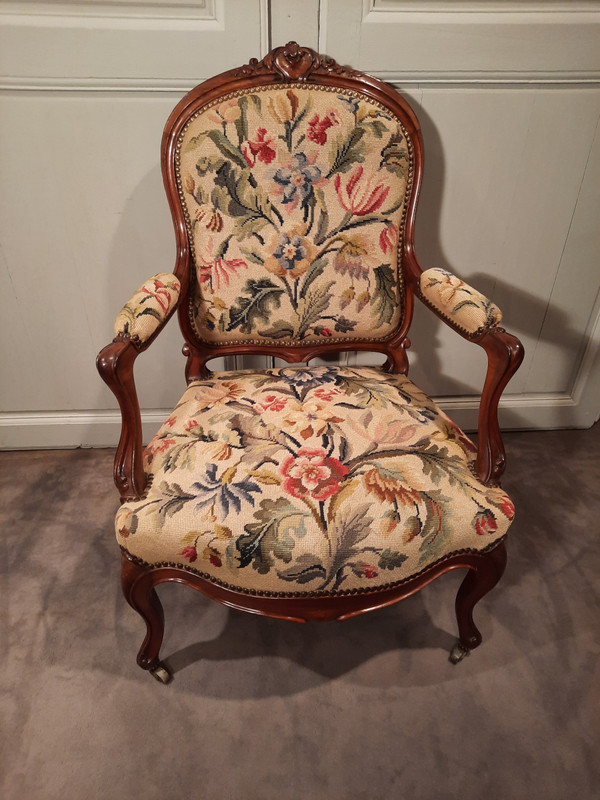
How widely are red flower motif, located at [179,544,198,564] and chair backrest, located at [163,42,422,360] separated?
1.56ft

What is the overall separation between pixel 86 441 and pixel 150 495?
2.95 feet

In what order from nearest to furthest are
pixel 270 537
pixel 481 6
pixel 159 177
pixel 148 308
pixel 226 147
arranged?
pixel 270 537 < pixel 148 308 < pixel 226 147 < pixel 481 6 < pixel 159 177

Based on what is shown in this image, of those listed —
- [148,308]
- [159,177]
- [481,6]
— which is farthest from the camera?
[159,177]

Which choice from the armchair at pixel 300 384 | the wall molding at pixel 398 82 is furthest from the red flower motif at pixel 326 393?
the wall molding at pixel 398 82

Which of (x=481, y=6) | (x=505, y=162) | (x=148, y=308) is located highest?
(x=481, y=6)

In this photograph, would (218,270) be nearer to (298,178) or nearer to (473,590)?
(298,178)

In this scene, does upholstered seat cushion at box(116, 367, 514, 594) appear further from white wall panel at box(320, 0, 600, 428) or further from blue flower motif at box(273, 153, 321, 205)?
white wall panel at box(320, 0, 600, 428)

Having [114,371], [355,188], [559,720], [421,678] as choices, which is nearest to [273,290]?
[355,188]

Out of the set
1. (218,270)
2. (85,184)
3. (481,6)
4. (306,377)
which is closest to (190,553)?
(306,377)

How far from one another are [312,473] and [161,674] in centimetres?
54

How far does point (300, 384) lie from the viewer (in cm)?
104

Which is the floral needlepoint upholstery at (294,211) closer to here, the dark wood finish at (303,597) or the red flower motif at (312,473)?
the red flower motif at (312,473)

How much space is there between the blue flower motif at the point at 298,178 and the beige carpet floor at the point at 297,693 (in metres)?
0.90

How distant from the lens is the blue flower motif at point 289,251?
41.0 inches
